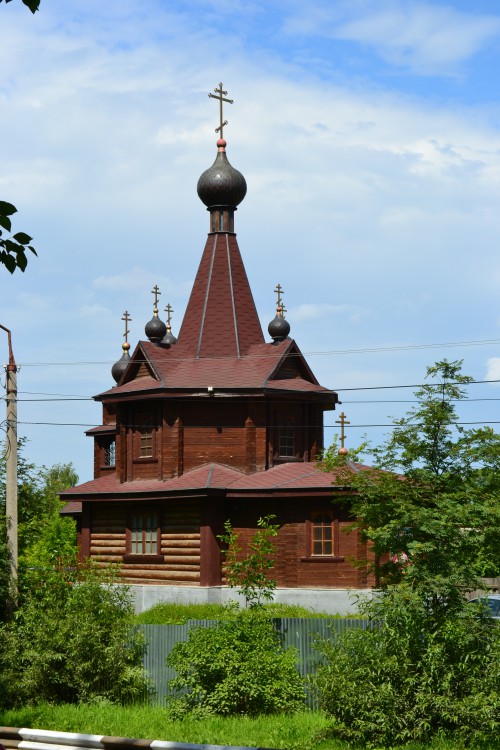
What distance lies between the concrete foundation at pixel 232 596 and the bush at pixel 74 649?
7136 millimetres

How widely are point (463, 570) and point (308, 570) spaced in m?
12.7

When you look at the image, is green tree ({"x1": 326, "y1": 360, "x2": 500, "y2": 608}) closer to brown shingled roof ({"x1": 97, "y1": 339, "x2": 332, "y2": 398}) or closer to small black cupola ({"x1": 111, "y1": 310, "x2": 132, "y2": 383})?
brown shingled roof ({"x1": 97, "y1": 339, "x2": 332, "y2": 398})

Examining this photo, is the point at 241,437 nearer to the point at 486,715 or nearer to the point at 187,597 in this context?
the point at 187,597

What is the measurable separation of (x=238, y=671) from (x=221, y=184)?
19.2 metres

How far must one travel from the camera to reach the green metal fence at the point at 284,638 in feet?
68.1

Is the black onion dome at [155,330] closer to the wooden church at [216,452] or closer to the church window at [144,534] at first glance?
the wooden church at [216,452]

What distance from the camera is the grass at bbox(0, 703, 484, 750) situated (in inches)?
706

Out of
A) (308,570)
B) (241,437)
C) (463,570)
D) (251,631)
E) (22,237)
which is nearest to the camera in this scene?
(22,237)

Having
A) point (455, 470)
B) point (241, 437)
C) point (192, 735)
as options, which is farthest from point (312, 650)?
point (241, 437)

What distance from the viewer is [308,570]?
30578mm

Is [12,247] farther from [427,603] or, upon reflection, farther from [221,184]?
[221,184]

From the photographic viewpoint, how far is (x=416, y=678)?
1778 cm

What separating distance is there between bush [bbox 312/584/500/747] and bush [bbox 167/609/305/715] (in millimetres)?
1854

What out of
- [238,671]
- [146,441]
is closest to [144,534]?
[146,441]
